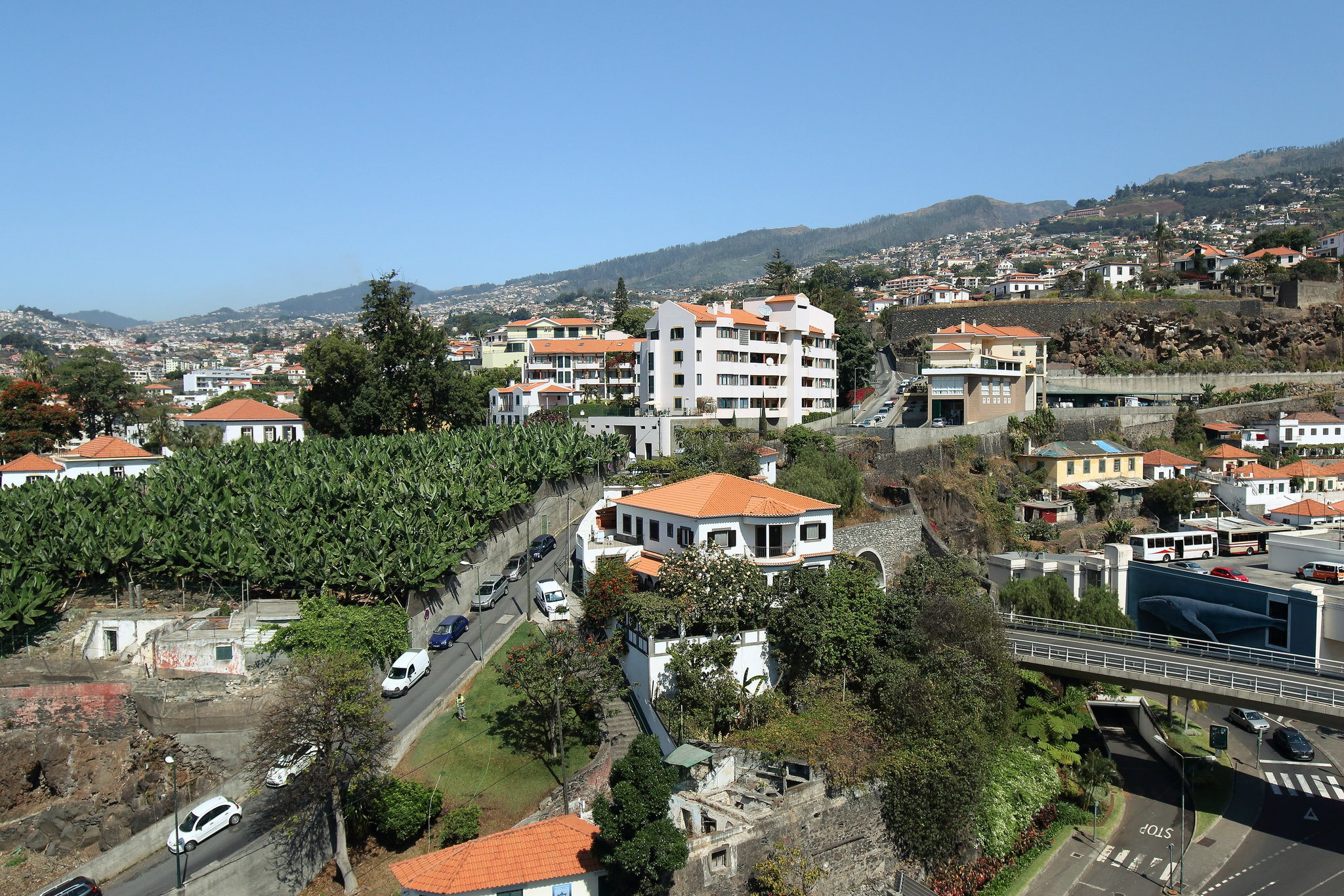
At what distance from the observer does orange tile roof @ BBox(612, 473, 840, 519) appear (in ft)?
99.4

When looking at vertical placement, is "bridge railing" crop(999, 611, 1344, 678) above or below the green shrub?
above

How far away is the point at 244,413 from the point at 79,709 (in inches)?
1563

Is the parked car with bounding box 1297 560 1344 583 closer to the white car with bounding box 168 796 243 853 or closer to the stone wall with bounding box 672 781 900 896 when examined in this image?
the stone wall with bounding box 672 781 900 896

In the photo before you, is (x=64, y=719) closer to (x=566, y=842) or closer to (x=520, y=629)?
(x=520, y=629)

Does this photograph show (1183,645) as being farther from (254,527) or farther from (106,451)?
(106,451)

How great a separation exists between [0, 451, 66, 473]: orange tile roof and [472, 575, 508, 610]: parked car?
1244 inches

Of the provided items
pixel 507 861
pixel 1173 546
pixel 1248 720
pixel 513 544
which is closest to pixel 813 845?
pixel 507 861

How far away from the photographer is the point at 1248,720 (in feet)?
108

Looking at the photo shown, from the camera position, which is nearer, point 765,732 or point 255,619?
point 765,732

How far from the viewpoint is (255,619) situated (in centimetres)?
2972

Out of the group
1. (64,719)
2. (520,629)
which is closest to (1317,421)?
(520,629)


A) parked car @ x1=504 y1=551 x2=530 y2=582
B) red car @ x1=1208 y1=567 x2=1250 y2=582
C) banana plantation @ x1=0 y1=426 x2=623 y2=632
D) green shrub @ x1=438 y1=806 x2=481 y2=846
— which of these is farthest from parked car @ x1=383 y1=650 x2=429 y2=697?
red car @ x1=1208 y1=567 x2=1250 y2=582

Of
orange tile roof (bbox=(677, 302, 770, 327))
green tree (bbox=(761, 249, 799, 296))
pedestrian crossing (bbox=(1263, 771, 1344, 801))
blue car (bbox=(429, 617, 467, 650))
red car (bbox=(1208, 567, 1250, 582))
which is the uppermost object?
green tree (bbox=(761, 249, 799, 296))

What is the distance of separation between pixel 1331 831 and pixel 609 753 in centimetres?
2073
